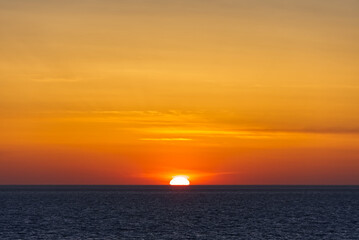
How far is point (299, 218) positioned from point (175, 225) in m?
30.0

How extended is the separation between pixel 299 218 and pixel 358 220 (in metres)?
11.7

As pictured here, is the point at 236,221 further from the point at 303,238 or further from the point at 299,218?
the point at 303,238

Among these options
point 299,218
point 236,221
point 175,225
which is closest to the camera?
point 175,225

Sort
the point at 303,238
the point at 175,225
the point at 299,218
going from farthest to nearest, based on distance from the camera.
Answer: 1. the point at 299,218
2. the point at 175,225
3. the point at 303,238

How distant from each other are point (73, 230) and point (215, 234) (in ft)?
72.4

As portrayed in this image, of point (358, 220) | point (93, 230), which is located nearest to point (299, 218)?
point (358, 220)

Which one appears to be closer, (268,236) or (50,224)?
(268,236)

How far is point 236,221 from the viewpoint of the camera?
4838 inches

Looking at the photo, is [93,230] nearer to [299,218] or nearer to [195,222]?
[195,222]

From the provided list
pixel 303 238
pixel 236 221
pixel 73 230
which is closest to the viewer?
pixel 303 238

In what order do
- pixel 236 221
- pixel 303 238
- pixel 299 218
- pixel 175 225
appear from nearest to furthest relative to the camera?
pixel 303 238
pixel 175 225
pixel 236 221
pixel 299 218

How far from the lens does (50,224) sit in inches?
4493

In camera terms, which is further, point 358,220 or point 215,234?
point 358,220

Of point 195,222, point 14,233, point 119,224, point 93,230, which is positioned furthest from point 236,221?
point 14,233
